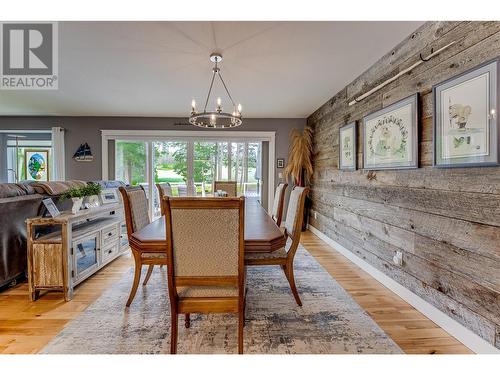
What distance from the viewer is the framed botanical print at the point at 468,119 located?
1.49 m

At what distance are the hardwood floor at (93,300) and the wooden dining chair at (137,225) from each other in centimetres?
51

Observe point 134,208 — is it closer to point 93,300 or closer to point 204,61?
point 93,300

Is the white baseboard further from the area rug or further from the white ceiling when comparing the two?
the white ceiling

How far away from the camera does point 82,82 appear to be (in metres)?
3.50

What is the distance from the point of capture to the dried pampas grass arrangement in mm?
5137

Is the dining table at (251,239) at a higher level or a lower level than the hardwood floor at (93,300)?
higher

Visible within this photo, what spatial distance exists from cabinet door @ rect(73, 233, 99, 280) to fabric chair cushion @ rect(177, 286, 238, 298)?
142cm

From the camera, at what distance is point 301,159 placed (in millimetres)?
5121

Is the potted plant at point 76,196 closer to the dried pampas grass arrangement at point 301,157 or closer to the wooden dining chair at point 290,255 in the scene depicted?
the wooden dining chair at point 290,255

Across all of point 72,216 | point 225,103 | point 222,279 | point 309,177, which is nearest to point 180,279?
point 222,279

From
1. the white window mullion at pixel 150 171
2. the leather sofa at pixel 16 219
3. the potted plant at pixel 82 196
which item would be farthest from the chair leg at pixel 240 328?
the white window mullion at pixel 150 171

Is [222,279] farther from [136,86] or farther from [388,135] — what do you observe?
[136,86]

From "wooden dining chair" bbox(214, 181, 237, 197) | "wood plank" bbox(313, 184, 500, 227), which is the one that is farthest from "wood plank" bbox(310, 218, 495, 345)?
"wooden dining chair" bbox(214, 181, 237, 197)

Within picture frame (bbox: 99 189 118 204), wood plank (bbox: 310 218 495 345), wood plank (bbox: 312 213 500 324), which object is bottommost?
wood plank (bbox: 310 218 495 345)
